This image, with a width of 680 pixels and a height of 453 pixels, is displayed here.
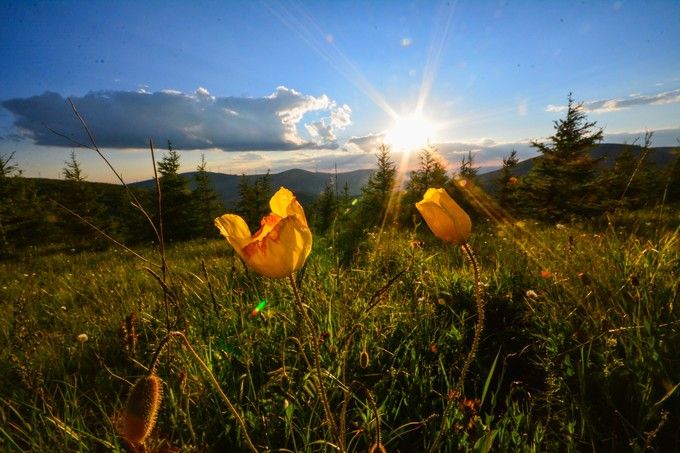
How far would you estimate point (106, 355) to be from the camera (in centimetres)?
222

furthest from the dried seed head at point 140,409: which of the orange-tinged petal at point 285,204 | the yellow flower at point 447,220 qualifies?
the yellow flower at point 447,220

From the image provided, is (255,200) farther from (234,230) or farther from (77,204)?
(234,230)

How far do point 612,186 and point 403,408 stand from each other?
52.8ft

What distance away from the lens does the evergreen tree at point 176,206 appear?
2230 centimetres

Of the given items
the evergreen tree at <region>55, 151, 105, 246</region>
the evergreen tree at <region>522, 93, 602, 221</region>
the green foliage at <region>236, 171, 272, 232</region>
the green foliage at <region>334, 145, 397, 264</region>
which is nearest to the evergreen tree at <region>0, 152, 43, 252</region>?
the evergreen tree at <region>55, 151, 105, 246</region>

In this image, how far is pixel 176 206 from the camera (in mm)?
22812

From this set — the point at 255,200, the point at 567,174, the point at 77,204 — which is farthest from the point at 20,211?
the point at 567,174

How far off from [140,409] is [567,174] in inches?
615

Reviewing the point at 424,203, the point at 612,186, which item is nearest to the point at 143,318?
the point at 424,203

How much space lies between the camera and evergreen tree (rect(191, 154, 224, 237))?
24109mm

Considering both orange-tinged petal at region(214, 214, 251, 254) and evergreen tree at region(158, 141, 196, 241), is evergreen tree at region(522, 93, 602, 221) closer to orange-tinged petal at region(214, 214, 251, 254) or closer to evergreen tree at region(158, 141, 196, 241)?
orange-tinged petal at region(214, 214, 251, 254)

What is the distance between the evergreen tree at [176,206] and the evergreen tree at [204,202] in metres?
0.48

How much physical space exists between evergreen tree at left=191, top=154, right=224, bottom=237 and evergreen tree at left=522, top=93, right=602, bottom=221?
1908cm

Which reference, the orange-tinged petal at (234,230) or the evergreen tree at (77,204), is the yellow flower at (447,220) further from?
the evergreen tree at (77,204)
